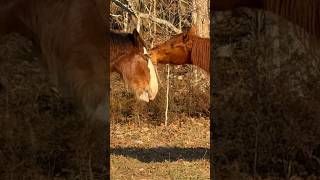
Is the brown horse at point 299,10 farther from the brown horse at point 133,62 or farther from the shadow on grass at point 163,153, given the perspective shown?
the shadow on grass at point 163,153

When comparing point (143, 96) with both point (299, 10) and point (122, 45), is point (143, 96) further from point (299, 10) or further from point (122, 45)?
point (299, 10)

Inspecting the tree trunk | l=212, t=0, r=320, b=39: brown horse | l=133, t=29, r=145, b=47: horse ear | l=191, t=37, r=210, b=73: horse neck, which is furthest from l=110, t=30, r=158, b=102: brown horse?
l=212, t=0, r=320, b=39: brown horse

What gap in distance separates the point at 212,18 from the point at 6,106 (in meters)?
1.20

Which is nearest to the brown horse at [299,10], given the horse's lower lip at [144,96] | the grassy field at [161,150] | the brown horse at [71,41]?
the brown horse at [71,41]

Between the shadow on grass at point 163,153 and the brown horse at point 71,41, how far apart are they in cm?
420

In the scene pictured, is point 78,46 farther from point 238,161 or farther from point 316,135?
point 316,135

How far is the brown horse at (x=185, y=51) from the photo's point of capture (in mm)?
8448

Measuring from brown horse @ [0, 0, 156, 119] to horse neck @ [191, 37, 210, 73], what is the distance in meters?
5.44

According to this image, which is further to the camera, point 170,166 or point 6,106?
point 170,166

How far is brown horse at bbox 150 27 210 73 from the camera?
27.7 feet

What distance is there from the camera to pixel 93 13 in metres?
3.02

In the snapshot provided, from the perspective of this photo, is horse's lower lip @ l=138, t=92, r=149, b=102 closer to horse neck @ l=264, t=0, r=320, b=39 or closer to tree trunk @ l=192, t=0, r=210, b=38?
tree trunk @ l=192, t=0, r=210, b=38

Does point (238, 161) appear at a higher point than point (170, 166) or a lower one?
higher

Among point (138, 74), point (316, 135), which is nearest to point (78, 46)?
point (316, 135)
